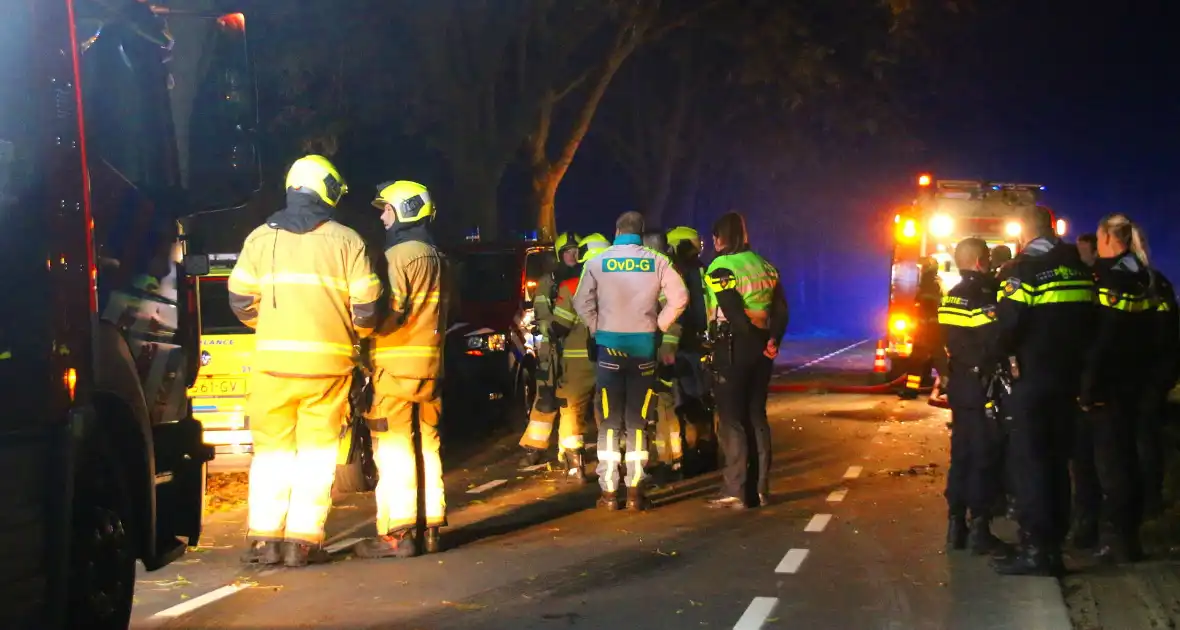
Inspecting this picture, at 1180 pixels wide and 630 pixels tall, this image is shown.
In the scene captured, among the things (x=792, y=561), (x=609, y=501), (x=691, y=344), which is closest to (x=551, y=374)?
(x=691, y=344)

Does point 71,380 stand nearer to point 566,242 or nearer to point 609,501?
point 609,501

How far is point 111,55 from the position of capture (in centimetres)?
540

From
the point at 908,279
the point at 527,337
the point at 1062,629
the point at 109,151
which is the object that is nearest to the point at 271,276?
the point at 109,151

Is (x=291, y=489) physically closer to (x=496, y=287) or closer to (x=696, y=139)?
(x=496, y=287)

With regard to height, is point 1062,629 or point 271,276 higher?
point 271,276

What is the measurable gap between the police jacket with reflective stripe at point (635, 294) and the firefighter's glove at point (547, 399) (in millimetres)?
1962

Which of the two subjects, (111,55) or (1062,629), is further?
(1062,629)

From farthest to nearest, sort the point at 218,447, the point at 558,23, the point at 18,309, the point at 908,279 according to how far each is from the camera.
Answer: the point at 558,23 → the point at 908,279 → the point at 218,447 → the point at 18,309

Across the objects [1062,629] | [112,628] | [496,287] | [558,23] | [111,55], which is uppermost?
[558,23]

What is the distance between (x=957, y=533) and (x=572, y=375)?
384 cm

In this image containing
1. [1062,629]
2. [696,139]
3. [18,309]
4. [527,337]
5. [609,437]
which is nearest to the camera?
[18,309]

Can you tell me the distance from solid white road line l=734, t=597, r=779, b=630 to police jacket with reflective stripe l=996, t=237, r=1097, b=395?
1895 millimetres

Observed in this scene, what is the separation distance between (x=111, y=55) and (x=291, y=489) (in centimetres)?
301

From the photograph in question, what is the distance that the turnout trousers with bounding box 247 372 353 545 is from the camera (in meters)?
7.59
